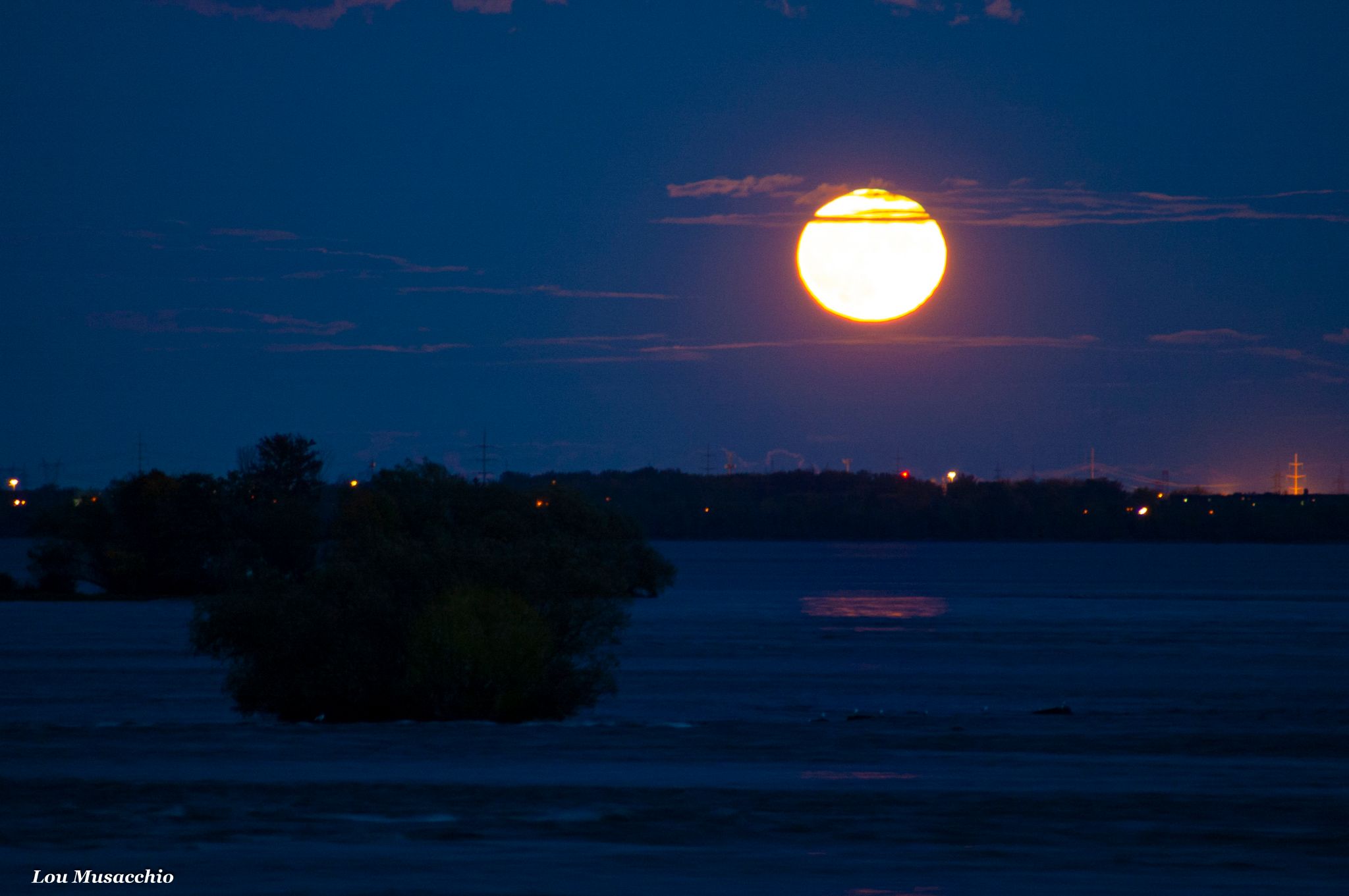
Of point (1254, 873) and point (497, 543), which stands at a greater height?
point (497, 543)

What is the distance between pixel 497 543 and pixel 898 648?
145 feet

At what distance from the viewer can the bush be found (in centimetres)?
3953

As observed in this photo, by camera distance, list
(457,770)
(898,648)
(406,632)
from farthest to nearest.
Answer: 1. (898,648)
2. (406,632)
3. (457,770)

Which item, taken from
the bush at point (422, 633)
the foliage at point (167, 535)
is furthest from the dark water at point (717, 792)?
the foliage at point (167, 535)

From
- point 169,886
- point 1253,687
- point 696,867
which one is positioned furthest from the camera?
point 1253,687

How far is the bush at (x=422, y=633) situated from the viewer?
130 feet

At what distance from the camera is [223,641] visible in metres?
41.0

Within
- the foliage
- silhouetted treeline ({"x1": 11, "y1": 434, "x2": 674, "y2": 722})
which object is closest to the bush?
silhouetted treeline ({"x1": 11, "y1": 434, "x2": 674, "y2": 722})

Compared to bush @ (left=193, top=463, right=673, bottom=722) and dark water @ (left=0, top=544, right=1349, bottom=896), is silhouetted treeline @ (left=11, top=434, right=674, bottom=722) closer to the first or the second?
bush @ (left=193, top=463, right=673, bottom=722)

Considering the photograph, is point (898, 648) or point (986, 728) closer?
point (986, 728)

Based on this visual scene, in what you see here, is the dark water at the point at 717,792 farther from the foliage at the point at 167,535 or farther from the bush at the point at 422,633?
the foliage at the point at 167,535

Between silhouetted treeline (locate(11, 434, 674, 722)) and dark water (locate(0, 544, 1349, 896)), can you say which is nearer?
dark water (locate(0, 544, 1349, 896))

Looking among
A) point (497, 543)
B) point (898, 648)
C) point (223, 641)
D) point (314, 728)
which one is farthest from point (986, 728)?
point (898, 648)

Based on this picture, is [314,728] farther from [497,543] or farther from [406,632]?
[497,543]
